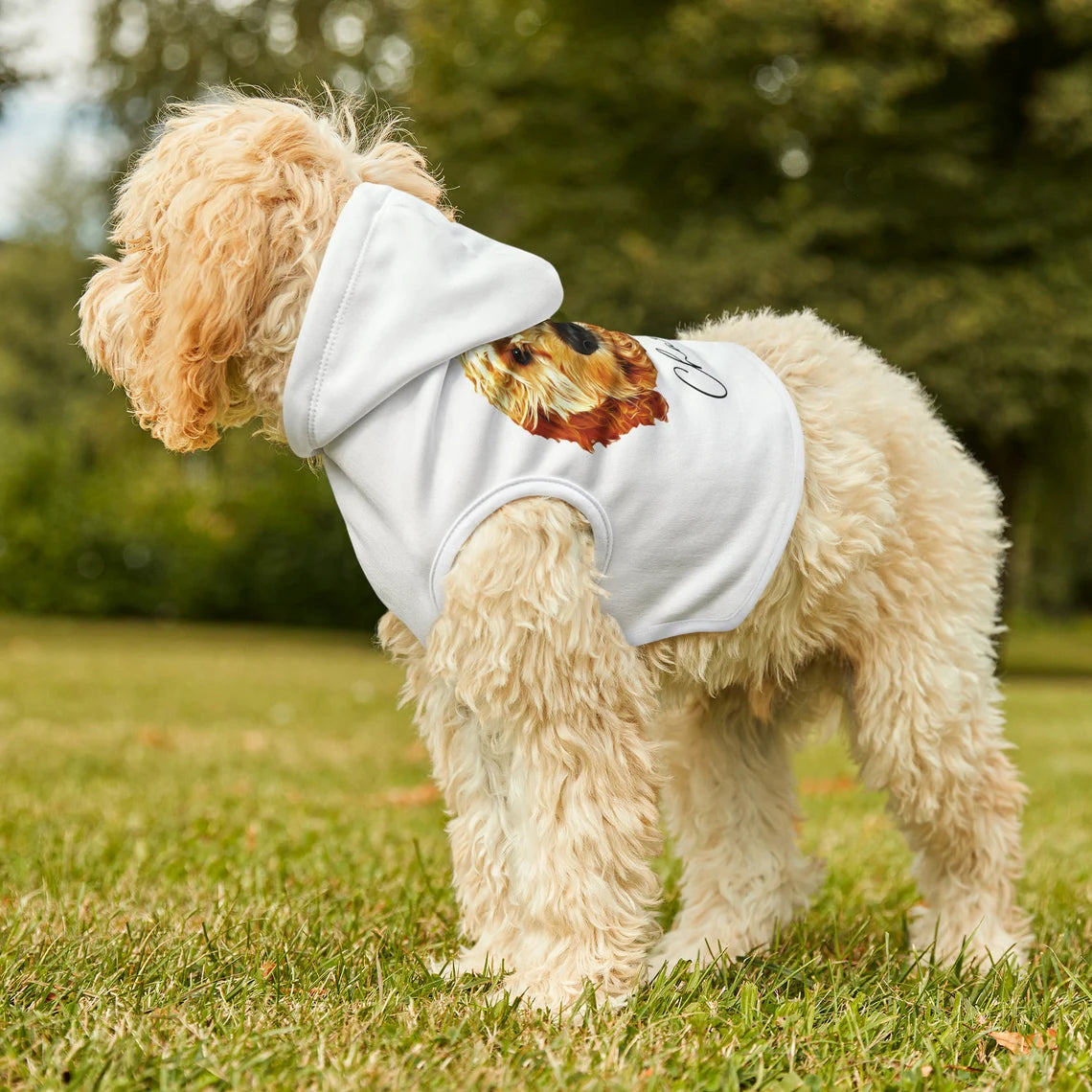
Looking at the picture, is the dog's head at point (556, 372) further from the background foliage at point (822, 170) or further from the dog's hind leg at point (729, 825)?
the background foliage at point (822, 170)

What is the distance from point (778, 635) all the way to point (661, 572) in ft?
1.21

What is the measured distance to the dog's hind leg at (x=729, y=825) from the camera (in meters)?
3.37

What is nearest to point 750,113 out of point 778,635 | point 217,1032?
point 778,635

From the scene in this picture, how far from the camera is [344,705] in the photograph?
10555 mm

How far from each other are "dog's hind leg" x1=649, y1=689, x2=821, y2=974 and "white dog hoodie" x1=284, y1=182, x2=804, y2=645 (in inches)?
30.3

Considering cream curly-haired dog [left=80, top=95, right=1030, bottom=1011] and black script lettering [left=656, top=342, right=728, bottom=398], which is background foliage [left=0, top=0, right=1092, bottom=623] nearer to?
cream curly-haired dog [left=80, top=95, right=1030, bottom=1011]

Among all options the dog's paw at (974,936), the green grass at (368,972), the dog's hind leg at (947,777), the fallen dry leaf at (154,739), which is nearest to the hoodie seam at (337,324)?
the green grass at (368,972)

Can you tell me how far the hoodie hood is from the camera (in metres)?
2.52

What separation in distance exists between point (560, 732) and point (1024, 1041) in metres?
1.12

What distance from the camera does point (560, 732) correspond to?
8.39 ft

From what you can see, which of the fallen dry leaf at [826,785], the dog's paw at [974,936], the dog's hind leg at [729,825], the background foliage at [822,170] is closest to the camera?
the dog's paw at [974,936]

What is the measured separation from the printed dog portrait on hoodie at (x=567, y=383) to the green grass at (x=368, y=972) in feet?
3.96

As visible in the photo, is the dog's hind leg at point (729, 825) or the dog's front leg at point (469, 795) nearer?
the dog's front leg at point (469, 795)

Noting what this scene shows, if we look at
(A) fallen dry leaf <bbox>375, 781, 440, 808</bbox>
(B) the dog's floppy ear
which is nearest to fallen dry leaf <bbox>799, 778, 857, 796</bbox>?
(A) fallen dry leaf <bbox>375, 781, 440, 808</bbox>
